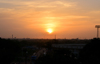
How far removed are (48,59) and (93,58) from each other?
18.6 feet

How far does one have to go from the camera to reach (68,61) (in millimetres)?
22312

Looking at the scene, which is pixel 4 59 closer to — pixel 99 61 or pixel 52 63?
pixel 52 63

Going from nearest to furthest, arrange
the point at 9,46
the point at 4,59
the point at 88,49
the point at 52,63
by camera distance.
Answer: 1. the point at 52,63
2. the point at 4,59
3. the point at 88,49
4. the point at 9,46

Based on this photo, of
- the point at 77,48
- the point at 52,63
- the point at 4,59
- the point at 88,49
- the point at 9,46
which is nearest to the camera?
the point at 52,63

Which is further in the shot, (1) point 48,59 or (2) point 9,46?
(2) point 9,46

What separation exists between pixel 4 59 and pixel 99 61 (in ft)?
45.7

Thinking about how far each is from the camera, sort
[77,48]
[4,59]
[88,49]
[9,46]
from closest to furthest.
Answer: [4,59] → [88,49] → [9,46] → [77,48]

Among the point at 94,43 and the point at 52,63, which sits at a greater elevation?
the point at 94,43

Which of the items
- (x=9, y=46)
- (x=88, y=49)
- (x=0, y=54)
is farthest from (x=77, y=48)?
(x=0, y=54)

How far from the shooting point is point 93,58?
23.5 metres

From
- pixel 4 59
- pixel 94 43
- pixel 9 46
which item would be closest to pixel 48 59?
pixel 4 59

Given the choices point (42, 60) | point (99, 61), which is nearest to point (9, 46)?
point (42, 60)

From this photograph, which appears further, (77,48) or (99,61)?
(77,48)

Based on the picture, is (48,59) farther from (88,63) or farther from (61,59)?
(88,63)
